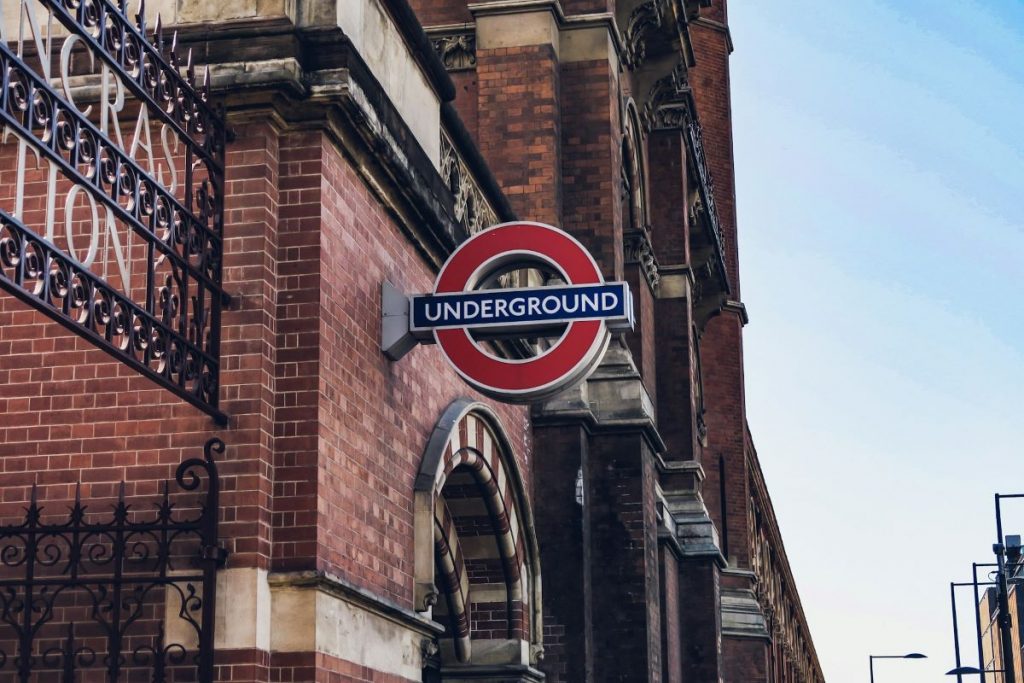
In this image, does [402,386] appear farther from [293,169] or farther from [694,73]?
[694,73]

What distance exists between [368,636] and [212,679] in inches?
50.7

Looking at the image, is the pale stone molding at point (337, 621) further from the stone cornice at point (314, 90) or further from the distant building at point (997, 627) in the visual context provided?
the distant building at point (997, 627)

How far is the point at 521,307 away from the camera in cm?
996

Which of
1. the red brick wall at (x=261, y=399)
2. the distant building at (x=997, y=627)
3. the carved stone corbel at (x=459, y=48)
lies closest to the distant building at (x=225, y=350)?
the red brick wall at (x=261, y=399)

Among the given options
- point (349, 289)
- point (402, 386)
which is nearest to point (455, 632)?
point (402, 386)

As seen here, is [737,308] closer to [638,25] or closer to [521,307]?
[638,25]

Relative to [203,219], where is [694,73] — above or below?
above

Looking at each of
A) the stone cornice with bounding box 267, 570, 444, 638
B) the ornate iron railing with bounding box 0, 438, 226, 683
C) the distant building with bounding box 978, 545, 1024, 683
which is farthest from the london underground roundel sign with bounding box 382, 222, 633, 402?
the distant building with bounding box 978, 545, 1024, 683

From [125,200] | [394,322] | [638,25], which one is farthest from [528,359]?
[638,25]

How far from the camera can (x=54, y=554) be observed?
8.51 meters

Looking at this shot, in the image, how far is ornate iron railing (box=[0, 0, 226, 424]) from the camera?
695 centimetres

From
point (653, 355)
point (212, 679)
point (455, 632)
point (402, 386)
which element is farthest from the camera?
point (653, 355)

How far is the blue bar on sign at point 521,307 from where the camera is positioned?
9.98 m

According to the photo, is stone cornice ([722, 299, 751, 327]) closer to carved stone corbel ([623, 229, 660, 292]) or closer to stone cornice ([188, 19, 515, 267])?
carved stone corbel ([623, 229, 660, 292])
